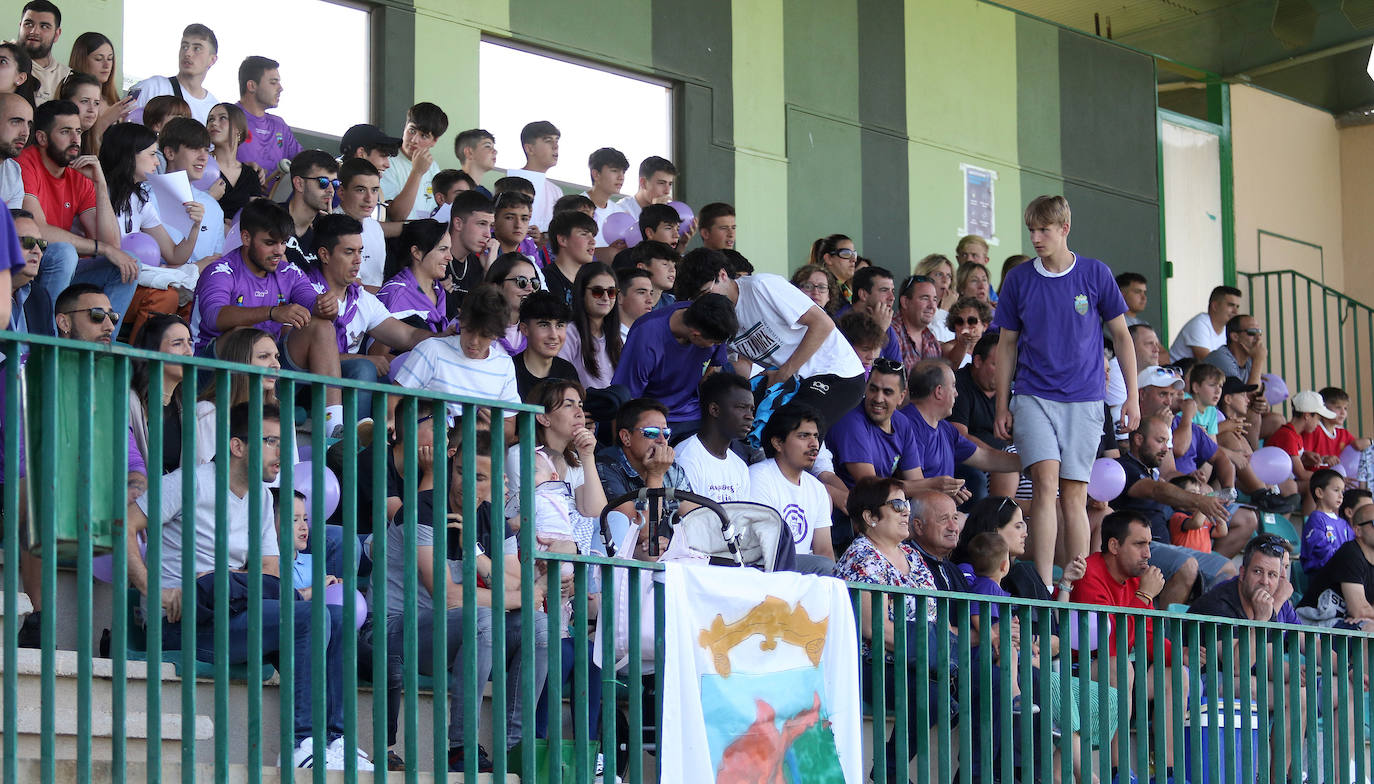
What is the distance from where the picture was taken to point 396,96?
1163 centimetres

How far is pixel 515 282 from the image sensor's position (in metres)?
9.20

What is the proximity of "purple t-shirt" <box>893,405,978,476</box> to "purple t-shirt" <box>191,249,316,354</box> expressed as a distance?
3.32 metres

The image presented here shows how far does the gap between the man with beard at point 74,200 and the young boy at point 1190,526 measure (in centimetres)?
635

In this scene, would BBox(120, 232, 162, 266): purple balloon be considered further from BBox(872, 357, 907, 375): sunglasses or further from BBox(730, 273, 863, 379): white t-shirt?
BBox(872, 357, 907, 375): sunglasses

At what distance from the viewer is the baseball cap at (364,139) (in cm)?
1030

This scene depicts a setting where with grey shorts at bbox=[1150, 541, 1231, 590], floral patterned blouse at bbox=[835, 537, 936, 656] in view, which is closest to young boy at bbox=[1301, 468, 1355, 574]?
grey shorts at bbox=[1150, 541, 1231, 590]

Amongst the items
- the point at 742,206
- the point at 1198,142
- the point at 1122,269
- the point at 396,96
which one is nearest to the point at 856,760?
the point at 396,96

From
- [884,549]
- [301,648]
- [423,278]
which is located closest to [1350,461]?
[884,549]

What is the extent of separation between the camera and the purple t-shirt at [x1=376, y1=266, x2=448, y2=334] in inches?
365

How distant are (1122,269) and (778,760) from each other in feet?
36.4

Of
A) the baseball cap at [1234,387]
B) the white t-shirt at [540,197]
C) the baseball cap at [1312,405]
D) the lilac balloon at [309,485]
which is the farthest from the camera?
the baseball cap at [1312,405]

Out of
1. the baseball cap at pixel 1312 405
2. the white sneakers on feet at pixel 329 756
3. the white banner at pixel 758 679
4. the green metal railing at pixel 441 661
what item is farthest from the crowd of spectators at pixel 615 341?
the baseball cap at pixel 1312 405

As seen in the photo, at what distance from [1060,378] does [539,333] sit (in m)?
2.66

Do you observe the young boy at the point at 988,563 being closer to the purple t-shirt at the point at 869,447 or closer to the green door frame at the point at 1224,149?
the purple t-shirt at the point at 869,447
